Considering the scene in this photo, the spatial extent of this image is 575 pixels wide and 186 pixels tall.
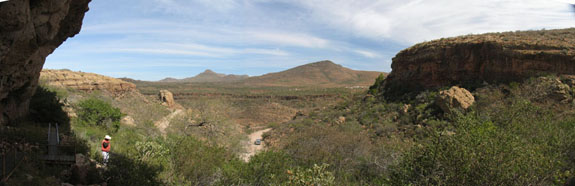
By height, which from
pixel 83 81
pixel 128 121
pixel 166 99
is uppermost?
pixel 83 81

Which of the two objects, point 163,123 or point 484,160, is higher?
point 484,160

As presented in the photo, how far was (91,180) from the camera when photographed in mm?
7086

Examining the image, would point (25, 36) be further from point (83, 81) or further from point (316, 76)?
point (316, 76)

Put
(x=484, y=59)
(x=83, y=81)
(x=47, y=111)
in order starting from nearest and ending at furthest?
(x=47, y=111) → (x=484, y=59) → (x=83, y=81)

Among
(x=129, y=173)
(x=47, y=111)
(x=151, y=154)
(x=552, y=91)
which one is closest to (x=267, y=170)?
(x=151, y=154)

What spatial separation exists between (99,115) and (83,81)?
995 centimetres

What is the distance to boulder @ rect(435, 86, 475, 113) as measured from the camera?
16331 mm

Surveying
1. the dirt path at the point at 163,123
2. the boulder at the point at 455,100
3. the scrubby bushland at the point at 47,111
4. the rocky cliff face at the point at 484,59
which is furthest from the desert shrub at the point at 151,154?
the rocky cliff face at the point at 484,59

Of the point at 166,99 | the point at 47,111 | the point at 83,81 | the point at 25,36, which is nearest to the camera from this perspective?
the point at 25,36

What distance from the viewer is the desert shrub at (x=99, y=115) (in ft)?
48.2

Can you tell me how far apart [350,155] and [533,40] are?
1476 centimetres

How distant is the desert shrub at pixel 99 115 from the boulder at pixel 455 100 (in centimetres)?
1899

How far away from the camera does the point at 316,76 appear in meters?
120

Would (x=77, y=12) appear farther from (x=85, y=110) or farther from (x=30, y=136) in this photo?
(x=85, y=110)
